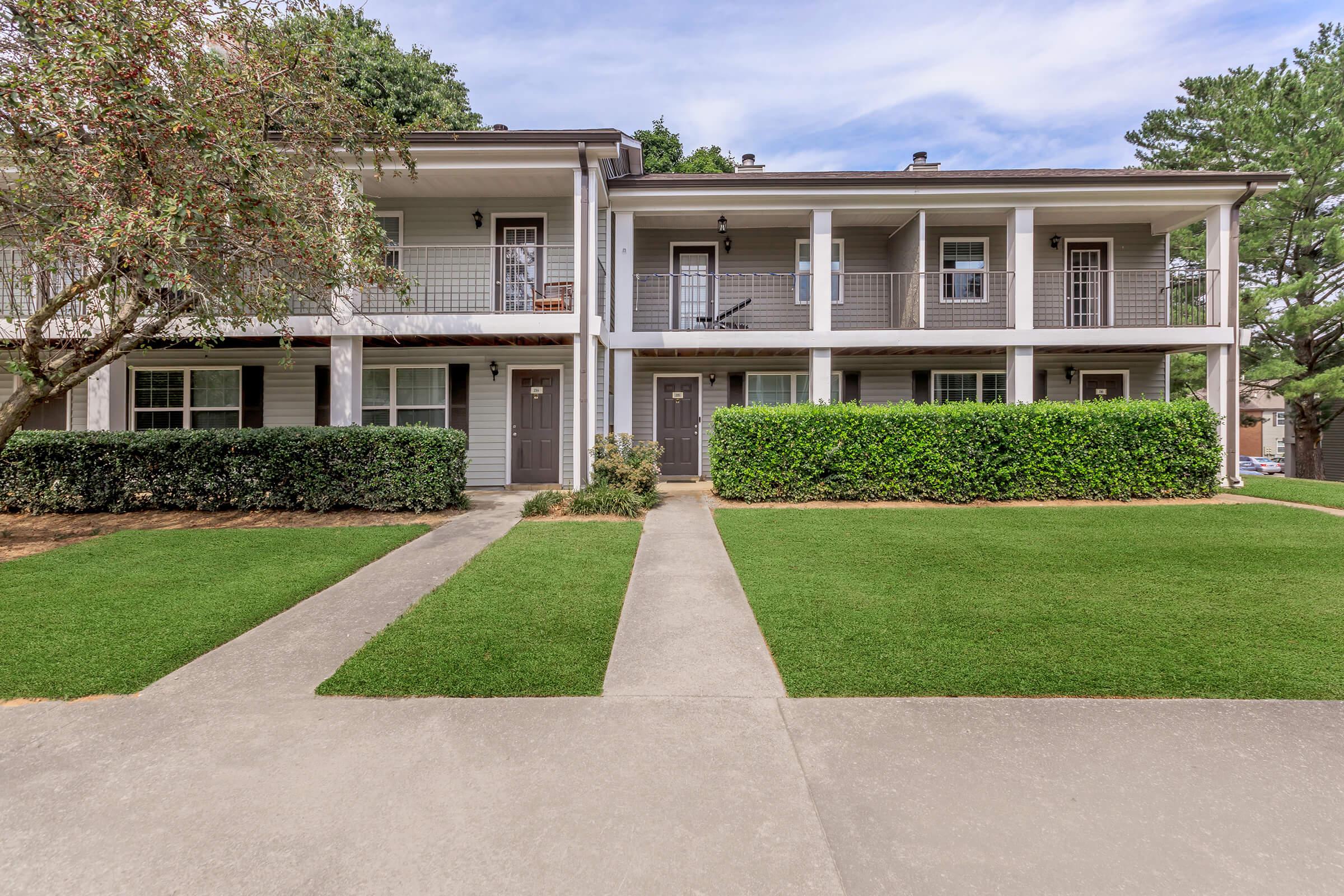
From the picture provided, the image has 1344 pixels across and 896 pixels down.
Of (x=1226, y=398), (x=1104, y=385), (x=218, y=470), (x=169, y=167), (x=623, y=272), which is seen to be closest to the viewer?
(x=169, y=167)

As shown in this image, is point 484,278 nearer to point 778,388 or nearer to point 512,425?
point 512,425

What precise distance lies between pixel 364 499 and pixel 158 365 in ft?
23.7

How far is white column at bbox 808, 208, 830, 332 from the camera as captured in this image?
1176 centimetres

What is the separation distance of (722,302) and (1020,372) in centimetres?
625

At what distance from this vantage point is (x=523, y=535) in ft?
24.0

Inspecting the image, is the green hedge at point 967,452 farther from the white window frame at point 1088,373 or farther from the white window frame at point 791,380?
the white window frame at point 1088,373

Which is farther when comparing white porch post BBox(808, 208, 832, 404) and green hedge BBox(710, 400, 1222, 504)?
→ white porch post BBox(808, 208, 832, 404)

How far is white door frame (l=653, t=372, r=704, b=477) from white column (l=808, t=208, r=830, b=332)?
300 centimetres

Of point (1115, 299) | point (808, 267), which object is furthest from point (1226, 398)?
point (808, 267)

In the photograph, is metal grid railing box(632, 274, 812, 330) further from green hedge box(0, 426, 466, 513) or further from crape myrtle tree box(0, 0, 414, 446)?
crape myrtle tree box(0, 0, 414, 446)

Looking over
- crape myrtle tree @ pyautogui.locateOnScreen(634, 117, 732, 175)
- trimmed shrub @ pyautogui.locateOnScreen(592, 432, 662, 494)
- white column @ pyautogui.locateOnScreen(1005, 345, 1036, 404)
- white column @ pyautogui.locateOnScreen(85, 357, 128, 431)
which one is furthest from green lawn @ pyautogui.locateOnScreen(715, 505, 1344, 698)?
crape myrtle tree @ pyautogui.locateOnScreen(634, 117, 732, 175)

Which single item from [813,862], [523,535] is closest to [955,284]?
[523,535]

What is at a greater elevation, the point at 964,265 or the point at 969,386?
the point at 964,265

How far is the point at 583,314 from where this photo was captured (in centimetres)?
1011
